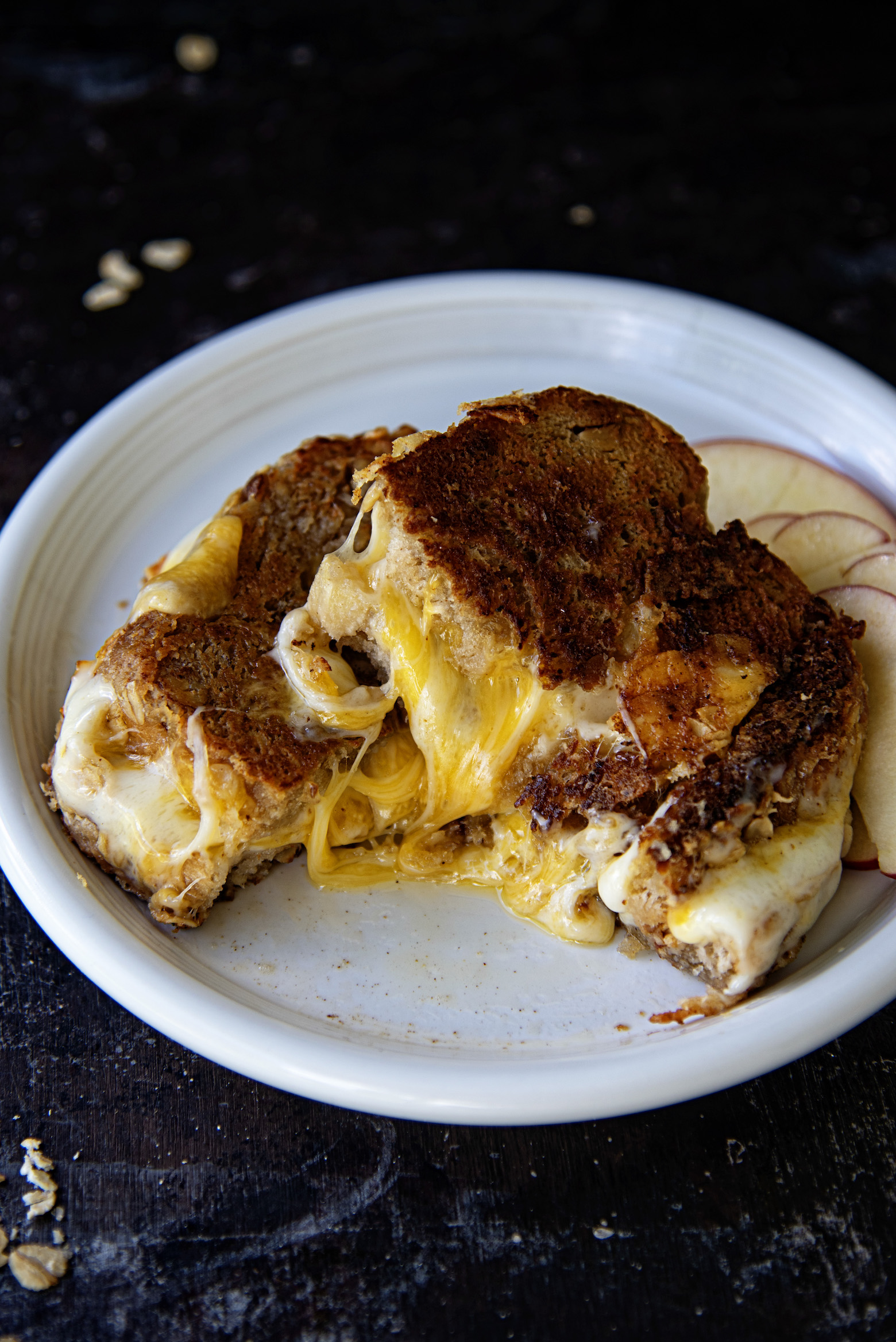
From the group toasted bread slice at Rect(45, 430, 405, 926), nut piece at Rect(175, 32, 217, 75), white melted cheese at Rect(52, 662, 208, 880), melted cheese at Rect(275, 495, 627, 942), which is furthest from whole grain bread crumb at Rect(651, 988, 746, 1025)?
nut piece at Rect(175, 32, 217, 75)

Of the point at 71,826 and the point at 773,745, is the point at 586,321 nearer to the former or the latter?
the point at 773,745

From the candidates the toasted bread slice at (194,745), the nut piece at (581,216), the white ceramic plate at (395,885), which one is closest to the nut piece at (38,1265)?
the white ceramic plate at (395,885)

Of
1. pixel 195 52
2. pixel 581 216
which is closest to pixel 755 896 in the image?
pixel 581 216

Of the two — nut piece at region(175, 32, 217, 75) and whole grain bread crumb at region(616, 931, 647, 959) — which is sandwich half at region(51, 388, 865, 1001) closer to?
whole grain bread crumb at region(616, 931, 647, 959)

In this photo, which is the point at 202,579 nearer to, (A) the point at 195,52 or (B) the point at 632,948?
(B) the point at 632,948

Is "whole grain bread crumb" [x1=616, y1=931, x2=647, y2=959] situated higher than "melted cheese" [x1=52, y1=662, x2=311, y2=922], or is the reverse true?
"whole grain bread crumb" [x1=616, y1=931, x2=647, y2=959]

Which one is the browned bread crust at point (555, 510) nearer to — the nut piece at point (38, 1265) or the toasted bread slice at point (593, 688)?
the toasted bread slice at point (593, 688)

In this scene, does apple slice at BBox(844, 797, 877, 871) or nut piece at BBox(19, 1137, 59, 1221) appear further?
apple slice at BBox(844, 797, 877, 871)
